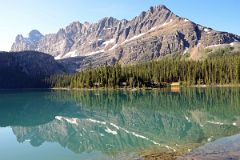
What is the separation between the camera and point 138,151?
39562 millimetres

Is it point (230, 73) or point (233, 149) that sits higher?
point (230, 73)

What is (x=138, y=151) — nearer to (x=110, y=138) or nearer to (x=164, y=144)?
(x=164, y=144)

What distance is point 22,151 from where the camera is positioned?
153 ft

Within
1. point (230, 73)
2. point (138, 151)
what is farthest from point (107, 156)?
point (230, 73)

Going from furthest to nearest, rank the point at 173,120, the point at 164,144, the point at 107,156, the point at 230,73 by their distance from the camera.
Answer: the point at 230,73 → the point at 173,120 → the point at 164,144 → the point at 107,156

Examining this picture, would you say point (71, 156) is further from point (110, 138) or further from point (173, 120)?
point (173, 120)

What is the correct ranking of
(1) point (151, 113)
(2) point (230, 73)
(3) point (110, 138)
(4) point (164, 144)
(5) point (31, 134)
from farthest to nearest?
(2) point (230, 73) → (1) point (151, 113) → (5) point (31, 134) → (3) point (110, 138) → (4) point (164, 144)

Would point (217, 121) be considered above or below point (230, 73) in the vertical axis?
below

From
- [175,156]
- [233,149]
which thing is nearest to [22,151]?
[175,156]

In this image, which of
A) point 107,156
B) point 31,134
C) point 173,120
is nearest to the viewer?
point 107,156

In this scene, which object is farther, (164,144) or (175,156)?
(164,144)

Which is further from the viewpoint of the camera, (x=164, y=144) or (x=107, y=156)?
Answer: (x=164, y=144)

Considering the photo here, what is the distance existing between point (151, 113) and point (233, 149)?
159 feet

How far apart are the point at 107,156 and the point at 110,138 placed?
1413 centimetres
